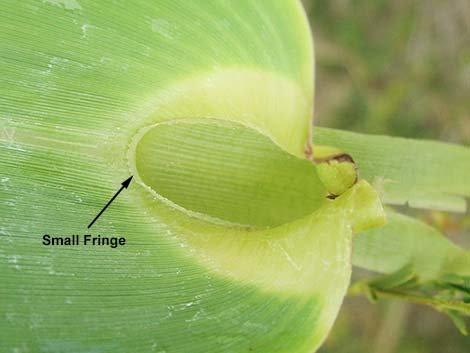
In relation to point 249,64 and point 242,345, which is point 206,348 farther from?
point 249,64

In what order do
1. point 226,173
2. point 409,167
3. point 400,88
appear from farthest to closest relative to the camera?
1. point 400,88
2. point 409,167
3. point 226,173

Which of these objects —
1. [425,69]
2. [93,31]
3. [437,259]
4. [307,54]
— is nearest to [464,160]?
[437,259]

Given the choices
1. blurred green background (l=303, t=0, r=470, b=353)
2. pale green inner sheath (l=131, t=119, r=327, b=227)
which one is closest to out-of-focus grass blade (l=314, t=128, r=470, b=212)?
pale green inner sheath (l=131, t=119, r=327, b=227)

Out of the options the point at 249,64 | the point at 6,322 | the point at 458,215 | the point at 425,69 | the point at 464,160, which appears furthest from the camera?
the point at 425,69

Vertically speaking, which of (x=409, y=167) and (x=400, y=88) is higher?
(x=409, y=167)

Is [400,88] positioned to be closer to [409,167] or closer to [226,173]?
[409,167]

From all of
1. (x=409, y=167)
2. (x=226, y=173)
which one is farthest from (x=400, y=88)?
(x=226, y=173)
